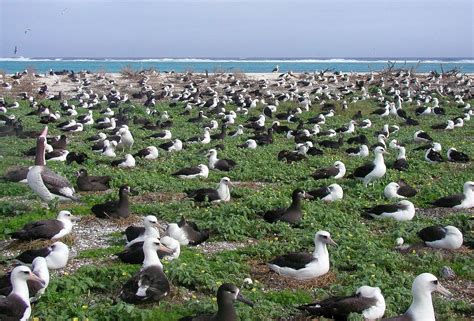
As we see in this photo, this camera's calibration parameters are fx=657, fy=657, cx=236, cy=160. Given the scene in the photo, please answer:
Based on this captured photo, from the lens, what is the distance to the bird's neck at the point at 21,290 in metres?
8.41

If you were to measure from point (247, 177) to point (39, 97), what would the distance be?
33.1 m

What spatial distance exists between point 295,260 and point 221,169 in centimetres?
1013

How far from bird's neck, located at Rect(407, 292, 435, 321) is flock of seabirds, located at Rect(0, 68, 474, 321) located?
0.01 m

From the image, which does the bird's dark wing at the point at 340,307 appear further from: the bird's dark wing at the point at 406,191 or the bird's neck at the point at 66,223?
the bird's dark wing at the point at 406,191

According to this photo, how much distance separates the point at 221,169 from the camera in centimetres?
2052

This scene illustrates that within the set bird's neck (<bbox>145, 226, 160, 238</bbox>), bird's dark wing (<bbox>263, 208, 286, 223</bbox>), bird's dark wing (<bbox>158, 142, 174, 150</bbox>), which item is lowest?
bird's dark wing (<bbox>158, 142, 174, 150</bbox>)

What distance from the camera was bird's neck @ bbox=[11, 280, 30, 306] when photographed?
8405 millimetres

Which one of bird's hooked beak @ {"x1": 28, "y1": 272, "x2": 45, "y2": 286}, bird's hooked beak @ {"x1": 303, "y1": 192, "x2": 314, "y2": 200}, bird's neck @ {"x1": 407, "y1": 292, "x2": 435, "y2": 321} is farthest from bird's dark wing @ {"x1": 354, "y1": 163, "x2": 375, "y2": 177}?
bird's hooked beak @ {"x1": 28, "y1": 272, "x2": 45, "y2": 286}

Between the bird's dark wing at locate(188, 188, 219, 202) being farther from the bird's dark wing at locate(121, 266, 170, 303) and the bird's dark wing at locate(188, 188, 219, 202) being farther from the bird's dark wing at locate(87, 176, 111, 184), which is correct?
the bird's dark wing at locate(121, 266, 170, 303)

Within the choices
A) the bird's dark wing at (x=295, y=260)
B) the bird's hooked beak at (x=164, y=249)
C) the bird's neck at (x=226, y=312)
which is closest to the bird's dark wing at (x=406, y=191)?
the bird's dark wing at (x=295, y=260)

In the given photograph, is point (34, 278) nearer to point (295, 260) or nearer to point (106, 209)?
point (295, 260)

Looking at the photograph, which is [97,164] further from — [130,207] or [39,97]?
[39,97]

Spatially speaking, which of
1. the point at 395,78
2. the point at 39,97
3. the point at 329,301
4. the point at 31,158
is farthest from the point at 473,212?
the point at 395,78

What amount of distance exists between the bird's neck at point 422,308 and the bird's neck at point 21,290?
493cm
